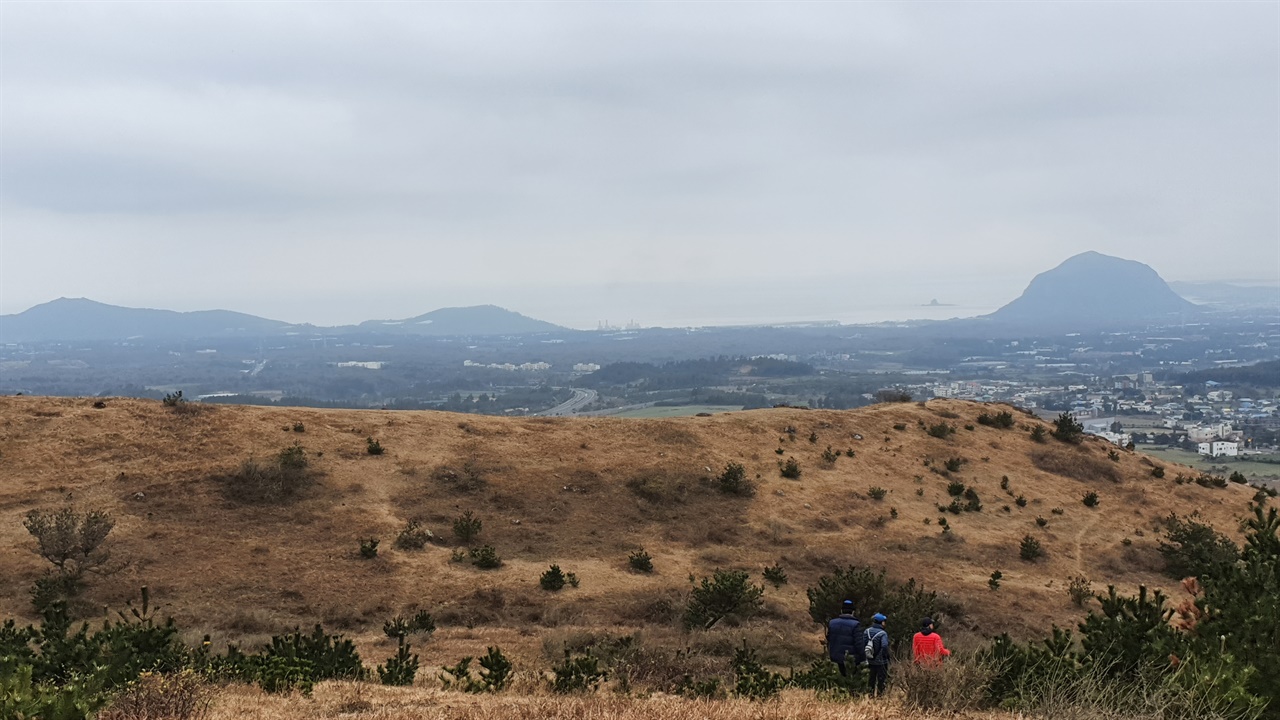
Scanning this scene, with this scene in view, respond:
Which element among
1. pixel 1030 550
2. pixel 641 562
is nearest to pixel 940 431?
pixel 1030 550

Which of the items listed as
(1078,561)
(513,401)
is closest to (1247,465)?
(1078,561)

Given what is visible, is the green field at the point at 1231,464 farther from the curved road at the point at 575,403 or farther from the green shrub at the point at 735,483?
the curved road at the point at 575,403

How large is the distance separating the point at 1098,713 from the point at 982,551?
59.7 feet

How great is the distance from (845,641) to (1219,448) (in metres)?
110

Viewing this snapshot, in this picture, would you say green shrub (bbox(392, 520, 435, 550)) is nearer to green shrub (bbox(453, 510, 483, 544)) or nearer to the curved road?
green shrub (bbox(453, 510, 483, 544))

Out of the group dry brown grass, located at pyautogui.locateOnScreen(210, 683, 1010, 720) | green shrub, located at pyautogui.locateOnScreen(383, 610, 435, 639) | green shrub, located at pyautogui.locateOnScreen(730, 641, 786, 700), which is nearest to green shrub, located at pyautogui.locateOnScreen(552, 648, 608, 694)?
dry brown grass, located at pyautogui.locateOnScreen(210, 683, 1010, 720)

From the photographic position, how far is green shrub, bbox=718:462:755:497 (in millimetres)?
26172

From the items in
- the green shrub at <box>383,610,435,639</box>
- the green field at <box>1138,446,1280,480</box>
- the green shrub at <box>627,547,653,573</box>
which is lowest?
the green field at <box>1138,446,1280,480</box>

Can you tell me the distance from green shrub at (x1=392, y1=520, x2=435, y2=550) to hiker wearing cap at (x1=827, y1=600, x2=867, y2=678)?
12823 millimetres

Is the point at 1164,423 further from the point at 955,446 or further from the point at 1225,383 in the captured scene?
the point at 955,446

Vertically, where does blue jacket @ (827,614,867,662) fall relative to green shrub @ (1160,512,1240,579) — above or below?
above

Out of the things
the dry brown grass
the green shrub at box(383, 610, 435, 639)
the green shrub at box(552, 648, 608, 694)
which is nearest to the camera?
the dry brown grass

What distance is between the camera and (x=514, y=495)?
2392cm

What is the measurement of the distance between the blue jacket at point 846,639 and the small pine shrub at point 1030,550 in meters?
15.8
